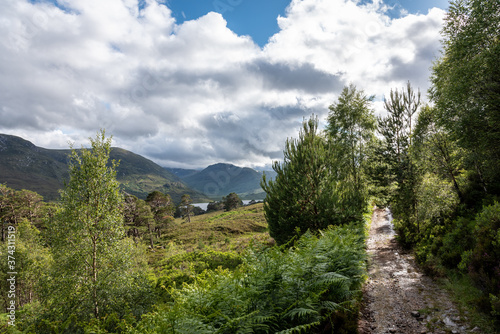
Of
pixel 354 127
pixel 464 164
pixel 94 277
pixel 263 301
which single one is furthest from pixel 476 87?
pixel 94 277

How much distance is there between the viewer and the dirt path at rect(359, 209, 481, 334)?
19.9ft

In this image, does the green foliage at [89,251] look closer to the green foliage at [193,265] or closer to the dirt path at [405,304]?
the green foliage at [193,265]

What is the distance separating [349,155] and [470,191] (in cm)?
859

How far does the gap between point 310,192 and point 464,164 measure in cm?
1065

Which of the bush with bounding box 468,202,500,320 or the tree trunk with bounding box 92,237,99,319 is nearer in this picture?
the bush with bounding box 468,202,500,320

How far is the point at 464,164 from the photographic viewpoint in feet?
48.6

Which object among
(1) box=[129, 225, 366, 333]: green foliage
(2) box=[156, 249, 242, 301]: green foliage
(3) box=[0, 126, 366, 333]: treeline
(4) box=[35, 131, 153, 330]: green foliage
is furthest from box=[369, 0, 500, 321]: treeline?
(4) box=[35, 131, 153, 330]: green foliage

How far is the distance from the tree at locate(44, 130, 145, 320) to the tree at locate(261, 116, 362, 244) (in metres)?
9.86

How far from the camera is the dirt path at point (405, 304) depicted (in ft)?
19.9

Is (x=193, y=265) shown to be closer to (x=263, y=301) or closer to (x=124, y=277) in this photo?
(x=124, y=277)

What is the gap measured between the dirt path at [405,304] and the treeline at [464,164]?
35.2 inches

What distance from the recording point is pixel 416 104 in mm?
24297

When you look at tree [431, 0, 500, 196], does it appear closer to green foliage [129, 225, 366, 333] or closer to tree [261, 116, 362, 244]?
tree [261, 116, 362, 244]

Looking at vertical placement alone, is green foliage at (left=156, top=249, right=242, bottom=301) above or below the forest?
below
